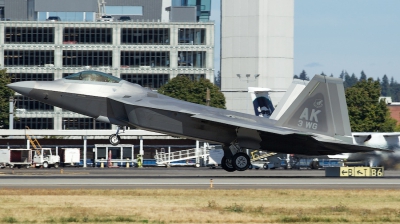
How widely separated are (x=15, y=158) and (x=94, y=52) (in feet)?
125

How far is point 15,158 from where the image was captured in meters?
58.2

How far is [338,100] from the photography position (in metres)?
36.0

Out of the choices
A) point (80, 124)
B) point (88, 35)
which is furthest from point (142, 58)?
point (80, 124)

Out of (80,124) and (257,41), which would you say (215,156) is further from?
(257,41)

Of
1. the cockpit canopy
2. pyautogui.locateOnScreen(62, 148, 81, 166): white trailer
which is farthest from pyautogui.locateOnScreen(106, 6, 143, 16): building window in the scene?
the cockpit canopy

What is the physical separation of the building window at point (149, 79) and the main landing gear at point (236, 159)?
5910cm

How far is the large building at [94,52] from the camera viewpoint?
9406cm

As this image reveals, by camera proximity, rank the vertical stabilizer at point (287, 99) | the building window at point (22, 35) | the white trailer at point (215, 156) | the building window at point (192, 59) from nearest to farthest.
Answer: the vertical stabilizer at point (287, 99) → the white trailer at point (215, 156) → the building window at point (22, 35) → the building window at point (192, 59)

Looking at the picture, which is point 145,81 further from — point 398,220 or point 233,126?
point 398,220

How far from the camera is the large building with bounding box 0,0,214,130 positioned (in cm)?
9406

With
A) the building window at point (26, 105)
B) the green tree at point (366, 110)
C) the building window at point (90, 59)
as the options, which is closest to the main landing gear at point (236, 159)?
the green tree at point (366, 110)

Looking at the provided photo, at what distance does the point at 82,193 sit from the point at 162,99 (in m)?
12.1

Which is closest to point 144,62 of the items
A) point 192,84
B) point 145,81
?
point 145,81

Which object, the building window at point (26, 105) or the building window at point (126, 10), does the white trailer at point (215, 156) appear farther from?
the building window at point (126, 10)
